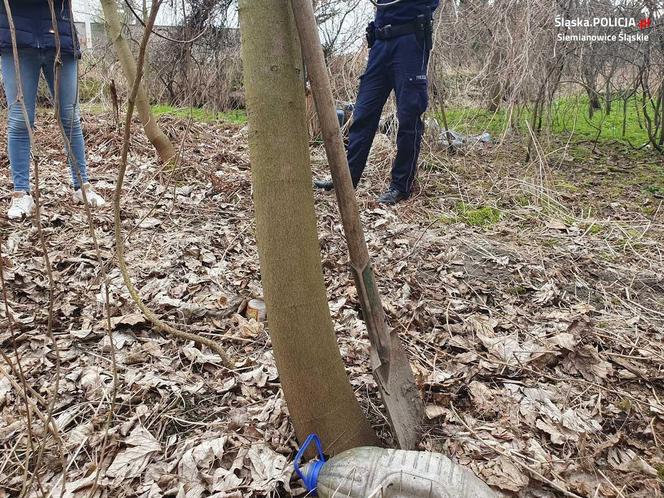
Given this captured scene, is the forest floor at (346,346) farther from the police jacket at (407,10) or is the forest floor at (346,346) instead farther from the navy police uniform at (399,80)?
the police jacket at (407,10)

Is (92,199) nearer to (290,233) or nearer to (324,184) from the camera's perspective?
(324,184)

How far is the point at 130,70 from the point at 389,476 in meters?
4.22

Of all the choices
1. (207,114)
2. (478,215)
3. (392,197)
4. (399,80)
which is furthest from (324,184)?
(207,114)

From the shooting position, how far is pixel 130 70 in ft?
14.0

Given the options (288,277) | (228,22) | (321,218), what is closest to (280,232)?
(288,277)

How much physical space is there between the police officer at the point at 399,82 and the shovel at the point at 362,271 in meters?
2.58

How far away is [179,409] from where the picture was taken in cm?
171

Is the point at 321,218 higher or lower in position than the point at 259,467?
higher

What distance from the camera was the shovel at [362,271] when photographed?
1.22 meters

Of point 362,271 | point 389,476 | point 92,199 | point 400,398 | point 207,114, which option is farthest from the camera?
point 207,114

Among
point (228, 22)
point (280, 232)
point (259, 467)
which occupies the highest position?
point (228, 22)

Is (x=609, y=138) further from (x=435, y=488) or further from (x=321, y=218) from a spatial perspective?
(x=435, y=488)

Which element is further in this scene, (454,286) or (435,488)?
(454,286)

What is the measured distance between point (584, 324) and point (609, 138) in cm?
585
